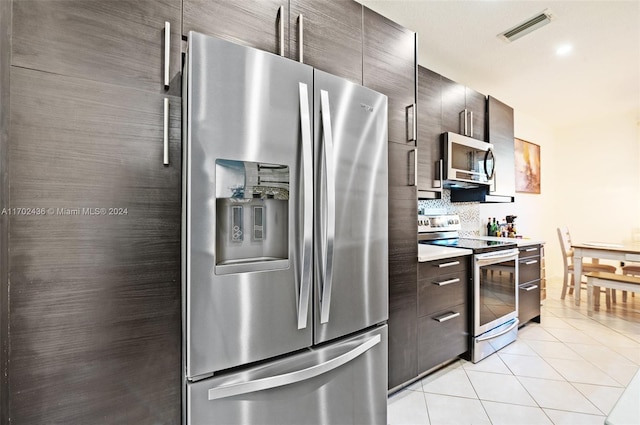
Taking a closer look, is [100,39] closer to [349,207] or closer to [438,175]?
[349,207]

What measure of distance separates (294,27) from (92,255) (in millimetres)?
1234

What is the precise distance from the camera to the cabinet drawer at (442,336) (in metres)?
2.07

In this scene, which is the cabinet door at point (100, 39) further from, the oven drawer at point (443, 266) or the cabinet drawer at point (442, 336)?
the cabinet drawer at point (442, 336)

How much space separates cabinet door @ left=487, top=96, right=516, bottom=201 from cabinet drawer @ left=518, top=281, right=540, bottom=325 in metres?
0.98

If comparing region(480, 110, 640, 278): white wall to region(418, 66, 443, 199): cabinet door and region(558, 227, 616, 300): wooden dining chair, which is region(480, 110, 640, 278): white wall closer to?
region(558, 227, 616, 300): wooden dining chair

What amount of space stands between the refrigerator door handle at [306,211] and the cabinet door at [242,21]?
32 cm

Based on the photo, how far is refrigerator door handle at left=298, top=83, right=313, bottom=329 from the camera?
121cm

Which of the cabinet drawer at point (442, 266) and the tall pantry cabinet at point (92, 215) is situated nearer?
the tall pantry cabinet at point (92, 215)

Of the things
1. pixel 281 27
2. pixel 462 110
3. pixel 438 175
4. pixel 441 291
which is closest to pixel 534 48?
pixel 462 110

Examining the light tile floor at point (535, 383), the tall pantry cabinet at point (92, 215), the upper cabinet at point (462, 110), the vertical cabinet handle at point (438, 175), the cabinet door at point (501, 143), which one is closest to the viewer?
the tall pantry cabinet at point (92, 215)

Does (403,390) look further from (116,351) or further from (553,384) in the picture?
(116,351)

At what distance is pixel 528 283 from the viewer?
Result: 3148 millimetres

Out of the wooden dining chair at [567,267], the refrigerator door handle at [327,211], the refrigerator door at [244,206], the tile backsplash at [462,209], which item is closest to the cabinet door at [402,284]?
the refrigerator door handle at [327,211]

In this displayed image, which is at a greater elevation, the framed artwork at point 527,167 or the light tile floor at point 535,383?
the framed artwork at point 527,167
